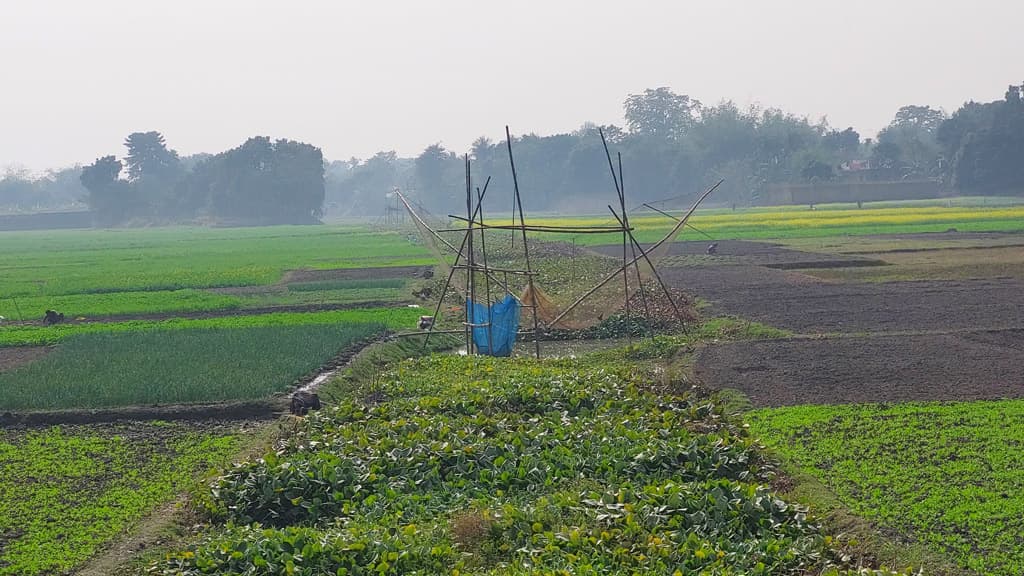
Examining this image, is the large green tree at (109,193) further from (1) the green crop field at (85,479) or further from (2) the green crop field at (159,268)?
(1) the green crop field at (85,479)

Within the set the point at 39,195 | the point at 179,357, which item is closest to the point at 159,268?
the point at 179,357

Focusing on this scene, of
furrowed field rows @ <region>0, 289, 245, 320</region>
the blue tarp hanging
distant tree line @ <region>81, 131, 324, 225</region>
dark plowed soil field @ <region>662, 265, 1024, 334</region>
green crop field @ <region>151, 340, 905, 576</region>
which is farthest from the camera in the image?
distant tree line @ <region>81, 131, 324, 225</region>

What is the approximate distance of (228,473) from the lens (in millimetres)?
9844

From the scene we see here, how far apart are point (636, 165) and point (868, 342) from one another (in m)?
97.8

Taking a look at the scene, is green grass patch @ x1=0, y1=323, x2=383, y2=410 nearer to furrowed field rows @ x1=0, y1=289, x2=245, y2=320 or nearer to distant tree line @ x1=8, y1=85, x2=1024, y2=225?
furrowed field rows @ x1=0, y1=289, x2=245, y2=320

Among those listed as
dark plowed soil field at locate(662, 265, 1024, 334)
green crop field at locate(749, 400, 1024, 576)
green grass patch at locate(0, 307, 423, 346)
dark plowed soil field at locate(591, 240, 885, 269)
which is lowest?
green crop field at locate(749, 400, 1024, 576)

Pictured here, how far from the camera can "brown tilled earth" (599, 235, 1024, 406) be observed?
44.5 ft

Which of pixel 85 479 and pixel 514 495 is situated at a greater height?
pixel 514 495

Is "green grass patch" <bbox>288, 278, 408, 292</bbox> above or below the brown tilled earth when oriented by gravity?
above

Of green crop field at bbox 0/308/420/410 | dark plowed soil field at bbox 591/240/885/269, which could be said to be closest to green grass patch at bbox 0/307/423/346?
green crop field at bbox 0/308/420/410

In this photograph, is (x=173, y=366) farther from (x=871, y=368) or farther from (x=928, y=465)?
(x=928, y=465)

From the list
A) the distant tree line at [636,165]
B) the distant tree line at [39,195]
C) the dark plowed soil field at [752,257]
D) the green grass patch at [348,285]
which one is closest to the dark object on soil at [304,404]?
the green grass patch at [348,285]

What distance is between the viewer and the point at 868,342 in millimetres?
17328

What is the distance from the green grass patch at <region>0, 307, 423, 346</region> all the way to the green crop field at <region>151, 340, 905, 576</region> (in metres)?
9.75
